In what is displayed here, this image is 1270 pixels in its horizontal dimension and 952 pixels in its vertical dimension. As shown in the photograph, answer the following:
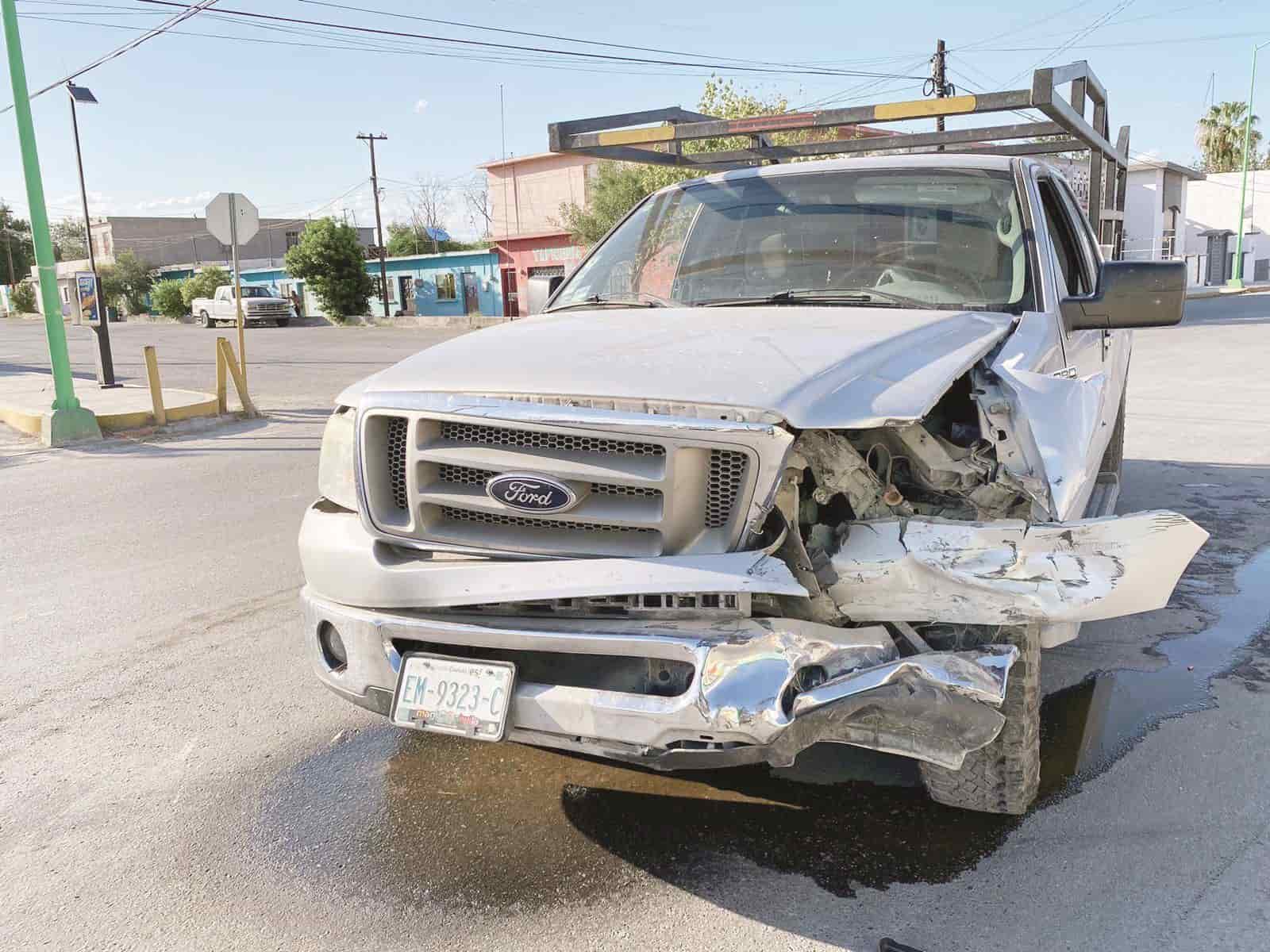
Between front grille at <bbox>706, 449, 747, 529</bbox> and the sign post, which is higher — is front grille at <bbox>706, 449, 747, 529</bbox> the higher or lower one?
the lower one

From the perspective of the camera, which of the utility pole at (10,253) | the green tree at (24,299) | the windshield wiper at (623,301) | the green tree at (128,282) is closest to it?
the windshield wiper at (623,301)

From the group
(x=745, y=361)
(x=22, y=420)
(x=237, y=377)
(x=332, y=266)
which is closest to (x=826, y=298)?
(x=745, y=361)

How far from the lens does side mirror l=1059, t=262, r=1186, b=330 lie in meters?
3.71

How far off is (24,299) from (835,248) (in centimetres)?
6960

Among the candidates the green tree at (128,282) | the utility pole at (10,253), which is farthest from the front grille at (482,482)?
the utility pole at (10,253)

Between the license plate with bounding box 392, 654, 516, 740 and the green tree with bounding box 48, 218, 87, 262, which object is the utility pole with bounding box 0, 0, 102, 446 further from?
the green tree with bounding box 48, 218, 87, 262

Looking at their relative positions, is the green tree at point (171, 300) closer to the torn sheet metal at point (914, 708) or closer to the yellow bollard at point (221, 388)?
the yellow bollard at point (221, 388)

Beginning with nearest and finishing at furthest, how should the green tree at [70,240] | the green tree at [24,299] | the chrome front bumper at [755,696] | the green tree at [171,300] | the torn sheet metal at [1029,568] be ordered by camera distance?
1. the chrome front bumper at [755,696]
2. the torn sheet metal at [1029,568]
3. the green tree at [171,300]
4. the green tree at [24,299]
5. the green tree at [70,240]

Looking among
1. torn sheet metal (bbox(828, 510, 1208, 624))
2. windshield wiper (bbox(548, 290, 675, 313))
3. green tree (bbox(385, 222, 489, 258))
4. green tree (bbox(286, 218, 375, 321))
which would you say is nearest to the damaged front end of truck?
torn sheet metal (bbox(828, 510, 1208, 624))

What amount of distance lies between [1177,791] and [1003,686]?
1153 millimetres

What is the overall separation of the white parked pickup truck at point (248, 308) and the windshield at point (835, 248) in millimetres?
40565

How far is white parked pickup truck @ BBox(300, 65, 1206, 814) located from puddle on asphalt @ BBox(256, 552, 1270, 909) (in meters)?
0.28

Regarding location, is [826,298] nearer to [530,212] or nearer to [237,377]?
[237,377]

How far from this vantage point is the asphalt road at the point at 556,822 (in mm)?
2656
